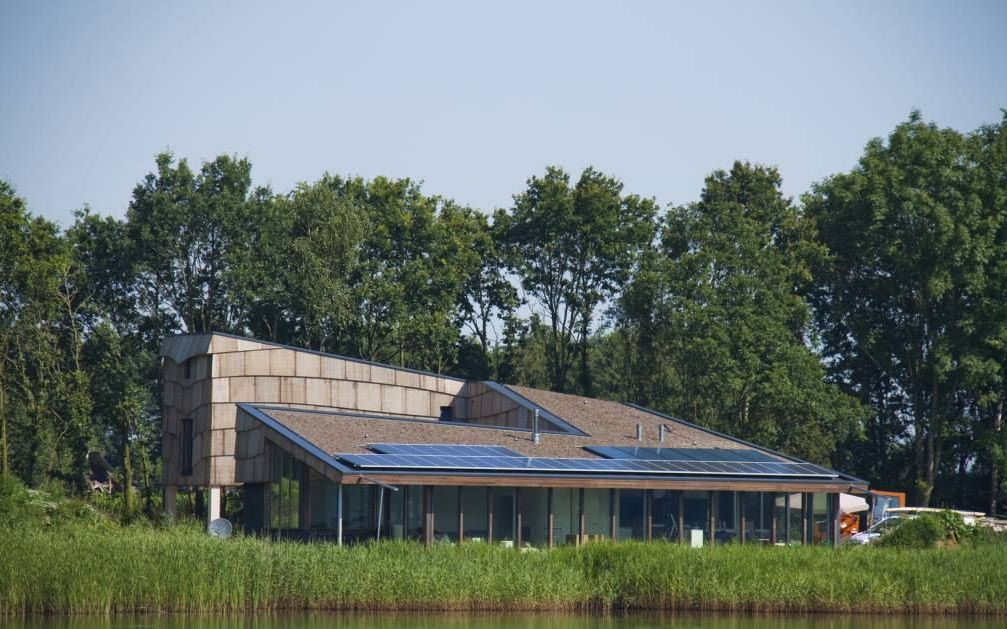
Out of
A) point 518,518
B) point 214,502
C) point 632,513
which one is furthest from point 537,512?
point 214,502

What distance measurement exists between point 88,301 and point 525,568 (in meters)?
34.9

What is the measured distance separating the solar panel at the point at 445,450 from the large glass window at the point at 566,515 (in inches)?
64.0

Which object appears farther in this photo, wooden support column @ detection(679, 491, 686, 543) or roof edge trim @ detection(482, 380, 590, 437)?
roof edge trim @ detection(482, 380, 590, 437)

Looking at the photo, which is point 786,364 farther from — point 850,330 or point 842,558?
point 842,558

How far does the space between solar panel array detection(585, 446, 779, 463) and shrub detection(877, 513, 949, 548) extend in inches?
262

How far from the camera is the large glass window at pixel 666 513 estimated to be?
4141cm

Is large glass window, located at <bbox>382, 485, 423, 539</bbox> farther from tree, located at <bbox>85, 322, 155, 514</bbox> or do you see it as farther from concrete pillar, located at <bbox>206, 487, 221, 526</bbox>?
tree, located at <bbox>85, 322, 155, 514</bbox>

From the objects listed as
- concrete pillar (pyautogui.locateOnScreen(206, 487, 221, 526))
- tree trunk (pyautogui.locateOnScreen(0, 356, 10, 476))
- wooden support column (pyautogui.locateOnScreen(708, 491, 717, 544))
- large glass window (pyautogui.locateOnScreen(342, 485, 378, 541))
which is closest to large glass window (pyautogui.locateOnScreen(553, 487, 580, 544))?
wooden support column (pyautogui.locateOnScreen(708, 491, 717, 544))

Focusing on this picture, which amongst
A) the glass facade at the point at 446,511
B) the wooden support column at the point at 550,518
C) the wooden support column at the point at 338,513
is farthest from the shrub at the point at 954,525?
the wooden support column at the point at 338,513

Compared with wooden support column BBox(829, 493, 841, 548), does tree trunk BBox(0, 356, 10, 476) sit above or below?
above

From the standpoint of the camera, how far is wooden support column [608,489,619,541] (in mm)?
40750

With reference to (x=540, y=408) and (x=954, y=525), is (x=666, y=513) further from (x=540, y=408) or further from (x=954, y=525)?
(x=954, y=525)

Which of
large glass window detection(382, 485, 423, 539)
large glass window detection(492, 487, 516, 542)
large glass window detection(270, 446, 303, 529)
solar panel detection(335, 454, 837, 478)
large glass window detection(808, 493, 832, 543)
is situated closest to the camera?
solar panel detection(335, 454, 837, 478)

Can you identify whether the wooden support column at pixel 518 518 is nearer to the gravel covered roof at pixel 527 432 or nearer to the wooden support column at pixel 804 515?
the gravel covered roof at pixel 527 432
